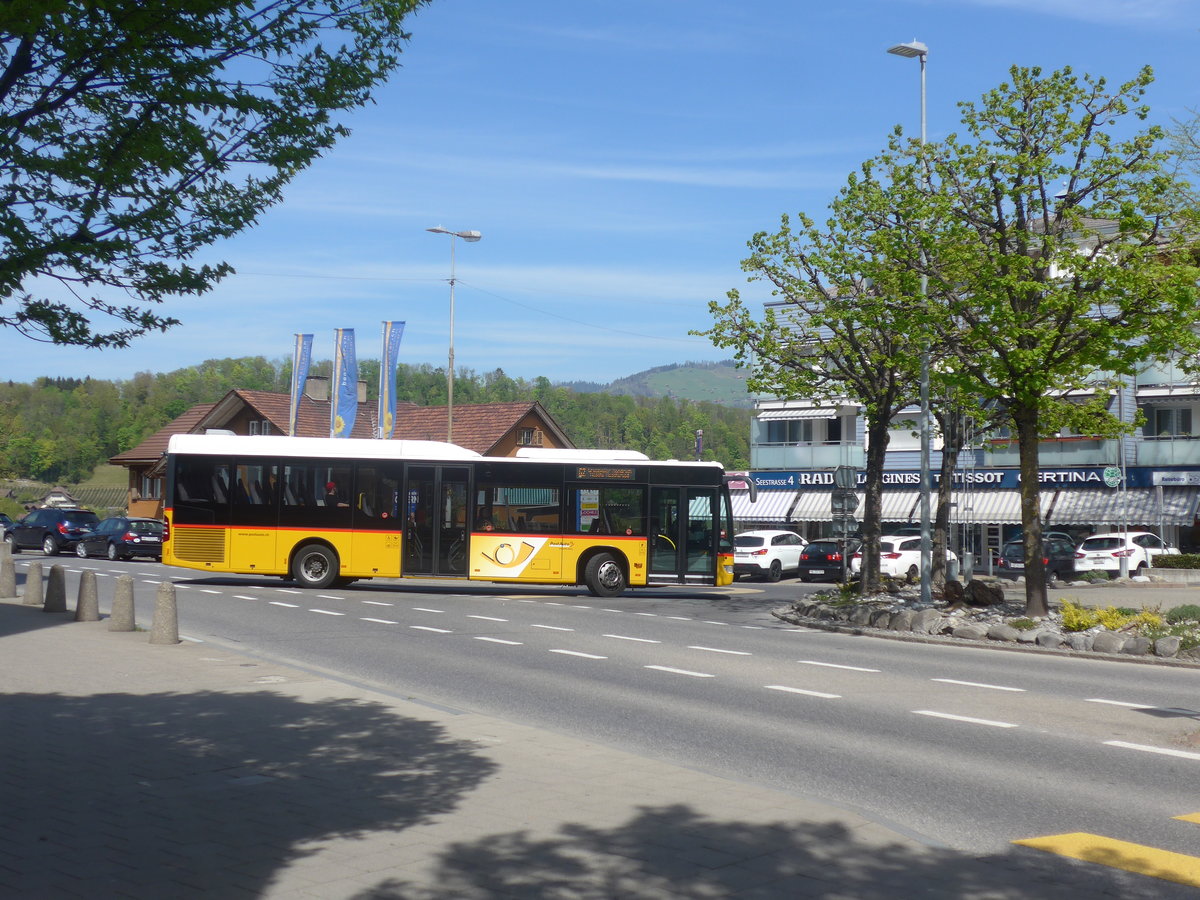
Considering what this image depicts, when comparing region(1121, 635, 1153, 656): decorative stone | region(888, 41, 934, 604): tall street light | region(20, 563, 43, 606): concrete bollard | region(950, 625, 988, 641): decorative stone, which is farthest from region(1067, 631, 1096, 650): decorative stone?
region(20, 563, 43, 606): concrete bollard

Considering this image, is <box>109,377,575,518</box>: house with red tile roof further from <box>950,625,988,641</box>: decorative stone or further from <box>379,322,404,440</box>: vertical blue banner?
<box>950,625,988,641</box>: decorative stone

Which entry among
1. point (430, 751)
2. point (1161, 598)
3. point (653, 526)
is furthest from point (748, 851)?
point (1161, 598)

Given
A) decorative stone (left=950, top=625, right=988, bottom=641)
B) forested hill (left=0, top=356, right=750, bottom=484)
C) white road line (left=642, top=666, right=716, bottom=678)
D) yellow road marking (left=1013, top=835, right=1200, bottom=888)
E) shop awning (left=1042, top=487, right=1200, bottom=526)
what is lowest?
yellow road marking (left=1013, top=835, right=1200, bottom=888)

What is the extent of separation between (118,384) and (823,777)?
19068 centimetres

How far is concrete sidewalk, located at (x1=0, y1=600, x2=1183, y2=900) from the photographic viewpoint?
19.2 ft

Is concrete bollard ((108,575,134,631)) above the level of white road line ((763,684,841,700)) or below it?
A: above

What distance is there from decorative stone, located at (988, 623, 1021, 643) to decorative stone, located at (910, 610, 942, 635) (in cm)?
101

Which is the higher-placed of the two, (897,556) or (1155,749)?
(897,556)

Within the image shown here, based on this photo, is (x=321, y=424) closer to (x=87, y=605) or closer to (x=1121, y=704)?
(x=87, y=605)

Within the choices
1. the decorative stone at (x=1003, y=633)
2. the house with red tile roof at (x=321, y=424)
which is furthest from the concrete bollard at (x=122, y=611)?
the house with red tile roof at (x=321, y=424)

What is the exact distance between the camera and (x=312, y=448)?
2748 cm

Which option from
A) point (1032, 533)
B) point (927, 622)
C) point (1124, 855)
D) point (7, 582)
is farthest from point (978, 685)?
point (7, 582)

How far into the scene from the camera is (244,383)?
109 m

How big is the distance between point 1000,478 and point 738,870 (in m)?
48.8
